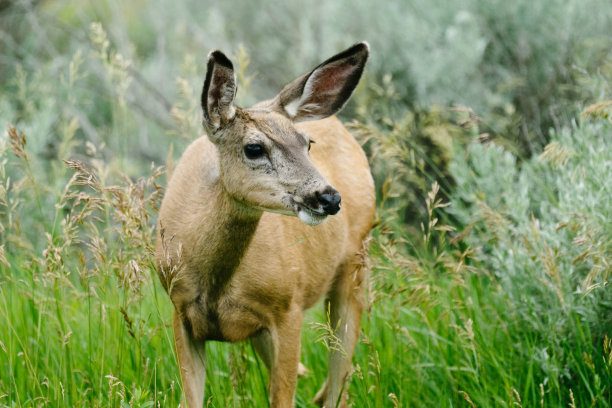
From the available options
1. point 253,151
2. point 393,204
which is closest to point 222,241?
point 253,151

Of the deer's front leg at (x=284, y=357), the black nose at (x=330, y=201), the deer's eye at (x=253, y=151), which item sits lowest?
the deer's front leg at (x=284, y=357)

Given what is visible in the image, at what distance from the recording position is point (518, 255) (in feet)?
13.3

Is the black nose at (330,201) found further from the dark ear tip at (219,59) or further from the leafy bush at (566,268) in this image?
the leafy bush at (566,268)

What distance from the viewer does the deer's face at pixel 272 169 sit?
10.1 ft

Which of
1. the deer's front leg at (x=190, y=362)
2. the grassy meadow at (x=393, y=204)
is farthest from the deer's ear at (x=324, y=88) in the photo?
the deer's front leg at (x=190, y=362)

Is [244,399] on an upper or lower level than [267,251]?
lower

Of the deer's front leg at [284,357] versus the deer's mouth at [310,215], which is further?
the deer's front leg at [284,357]

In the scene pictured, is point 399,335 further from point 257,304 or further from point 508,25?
point 508,25

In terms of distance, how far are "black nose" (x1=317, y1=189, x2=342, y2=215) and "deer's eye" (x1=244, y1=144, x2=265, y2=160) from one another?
394 mm

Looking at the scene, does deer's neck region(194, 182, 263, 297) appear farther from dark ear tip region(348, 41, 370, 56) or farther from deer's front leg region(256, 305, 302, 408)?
dark ear tip region(348, 41, 370, 56)

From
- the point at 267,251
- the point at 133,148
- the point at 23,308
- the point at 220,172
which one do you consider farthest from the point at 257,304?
the point at 133,148

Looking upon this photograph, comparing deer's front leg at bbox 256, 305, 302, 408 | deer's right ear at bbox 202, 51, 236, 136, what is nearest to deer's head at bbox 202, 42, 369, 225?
deer's right ear at bbox 202, 51, 236, 136

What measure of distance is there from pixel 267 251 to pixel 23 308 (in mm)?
1175

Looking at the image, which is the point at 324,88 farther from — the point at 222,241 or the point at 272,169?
the point at 222,241
